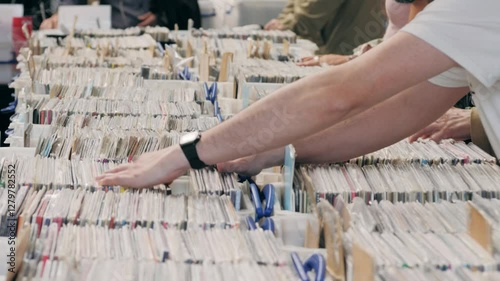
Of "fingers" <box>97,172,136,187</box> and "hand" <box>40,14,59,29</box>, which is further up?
"fingers" <box>97,172,136,187</box>

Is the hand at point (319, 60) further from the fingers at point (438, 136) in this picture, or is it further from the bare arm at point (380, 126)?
the bare arm at point (380, 126)

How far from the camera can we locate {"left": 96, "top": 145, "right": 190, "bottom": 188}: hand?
6.16 feet

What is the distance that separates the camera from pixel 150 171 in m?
1.89

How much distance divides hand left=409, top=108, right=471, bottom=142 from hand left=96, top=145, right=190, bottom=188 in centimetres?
87

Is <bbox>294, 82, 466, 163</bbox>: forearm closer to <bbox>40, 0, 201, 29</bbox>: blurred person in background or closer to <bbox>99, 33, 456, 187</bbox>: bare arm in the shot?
<bbox>99, 33, 456, 187</bbox>: bare arm

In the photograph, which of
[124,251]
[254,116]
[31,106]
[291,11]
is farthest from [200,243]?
[291,11]

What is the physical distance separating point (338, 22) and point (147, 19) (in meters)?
1.87

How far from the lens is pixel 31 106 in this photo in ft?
8.41

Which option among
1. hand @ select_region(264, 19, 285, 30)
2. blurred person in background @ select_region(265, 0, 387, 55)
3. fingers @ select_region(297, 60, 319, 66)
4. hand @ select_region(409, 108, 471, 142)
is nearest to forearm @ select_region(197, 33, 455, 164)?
hand @ select_region(409, 108, 471, 142)

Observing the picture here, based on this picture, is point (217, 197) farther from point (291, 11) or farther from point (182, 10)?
point (182, 10)

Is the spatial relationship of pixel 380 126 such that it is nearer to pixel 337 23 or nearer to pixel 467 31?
pixel 467 31

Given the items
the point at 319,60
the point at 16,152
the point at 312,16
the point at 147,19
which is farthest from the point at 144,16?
the point at 16,152

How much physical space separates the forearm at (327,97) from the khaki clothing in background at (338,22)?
3767mm

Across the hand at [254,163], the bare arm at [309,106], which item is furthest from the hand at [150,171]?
the hand at [254,163]
